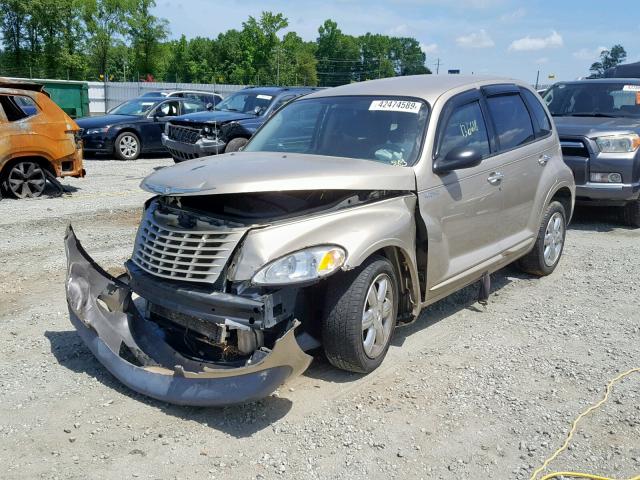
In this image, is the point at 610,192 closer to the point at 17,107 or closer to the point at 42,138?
the point at 42,138

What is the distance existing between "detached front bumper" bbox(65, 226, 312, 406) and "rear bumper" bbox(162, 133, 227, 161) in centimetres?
713

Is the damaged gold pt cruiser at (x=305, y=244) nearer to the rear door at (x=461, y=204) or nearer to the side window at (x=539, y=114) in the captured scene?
the rear door at (x=461, y=204)

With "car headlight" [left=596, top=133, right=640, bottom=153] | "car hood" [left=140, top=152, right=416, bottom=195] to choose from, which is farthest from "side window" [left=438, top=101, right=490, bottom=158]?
"car headlight" [left=596, top=133, right=640, bottom=153]

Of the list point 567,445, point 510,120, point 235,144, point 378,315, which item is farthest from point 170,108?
point 567,445

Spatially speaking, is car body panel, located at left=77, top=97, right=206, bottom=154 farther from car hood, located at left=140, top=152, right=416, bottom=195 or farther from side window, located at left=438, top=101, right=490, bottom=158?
car hood, located at left=140, top=152, right=416, bottom=195

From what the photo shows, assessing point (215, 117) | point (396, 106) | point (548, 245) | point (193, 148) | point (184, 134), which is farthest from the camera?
point (215, 117)

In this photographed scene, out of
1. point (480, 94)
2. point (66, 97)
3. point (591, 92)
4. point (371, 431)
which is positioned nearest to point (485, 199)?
point (480, 94)

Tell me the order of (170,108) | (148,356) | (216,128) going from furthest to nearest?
(170,108)
(216,128)
(148,356)

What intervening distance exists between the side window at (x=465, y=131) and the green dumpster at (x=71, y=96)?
2348 centimetres

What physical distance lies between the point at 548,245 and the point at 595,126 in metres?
3.35

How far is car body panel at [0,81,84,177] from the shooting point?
33.4ft

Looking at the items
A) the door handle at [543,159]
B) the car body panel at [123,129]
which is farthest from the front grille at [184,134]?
the door handle at [543,159]

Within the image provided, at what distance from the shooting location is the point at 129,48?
71.4 meters

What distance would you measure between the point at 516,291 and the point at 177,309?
366 centimetres
